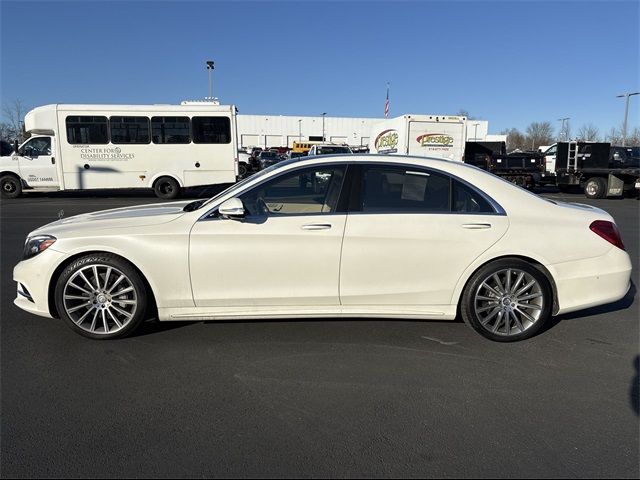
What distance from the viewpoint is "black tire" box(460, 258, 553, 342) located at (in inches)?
149

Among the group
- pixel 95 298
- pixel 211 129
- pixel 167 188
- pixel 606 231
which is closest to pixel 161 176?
pixel 167 188

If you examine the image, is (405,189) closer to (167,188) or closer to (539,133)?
(167,188)

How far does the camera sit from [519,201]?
3877 mm

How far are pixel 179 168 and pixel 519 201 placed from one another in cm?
1362

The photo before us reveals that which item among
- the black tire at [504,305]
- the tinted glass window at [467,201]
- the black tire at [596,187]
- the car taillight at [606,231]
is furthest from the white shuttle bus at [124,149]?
the black tire at [596,187]

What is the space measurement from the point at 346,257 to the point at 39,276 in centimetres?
257

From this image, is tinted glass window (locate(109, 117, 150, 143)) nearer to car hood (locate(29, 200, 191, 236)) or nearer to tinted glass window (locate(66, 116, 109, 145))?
tinted glass window (locate(66, 116, 109, 145))

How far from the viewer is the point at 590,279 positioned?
385 centimetres

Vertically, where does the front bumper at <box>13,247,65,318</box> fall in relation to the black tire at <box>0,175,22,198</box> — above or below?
below

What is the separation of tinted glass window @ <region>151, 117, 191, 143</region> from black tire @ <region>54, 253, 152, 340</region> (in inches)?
493

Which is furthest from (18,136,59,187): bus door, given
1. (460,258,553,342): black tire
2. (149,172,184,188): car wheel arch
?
(460,258,553,342): black tire

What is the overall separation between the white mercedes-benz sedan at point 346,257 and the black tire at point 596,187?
16966 mm

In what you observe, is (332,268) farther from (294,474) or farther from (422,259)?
(294,474)

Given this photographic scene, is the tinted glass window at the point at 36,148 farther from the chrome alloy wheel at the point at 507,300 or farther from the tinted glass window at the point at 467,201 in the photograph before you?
the chrome alloy wheel at the point at 507,300
